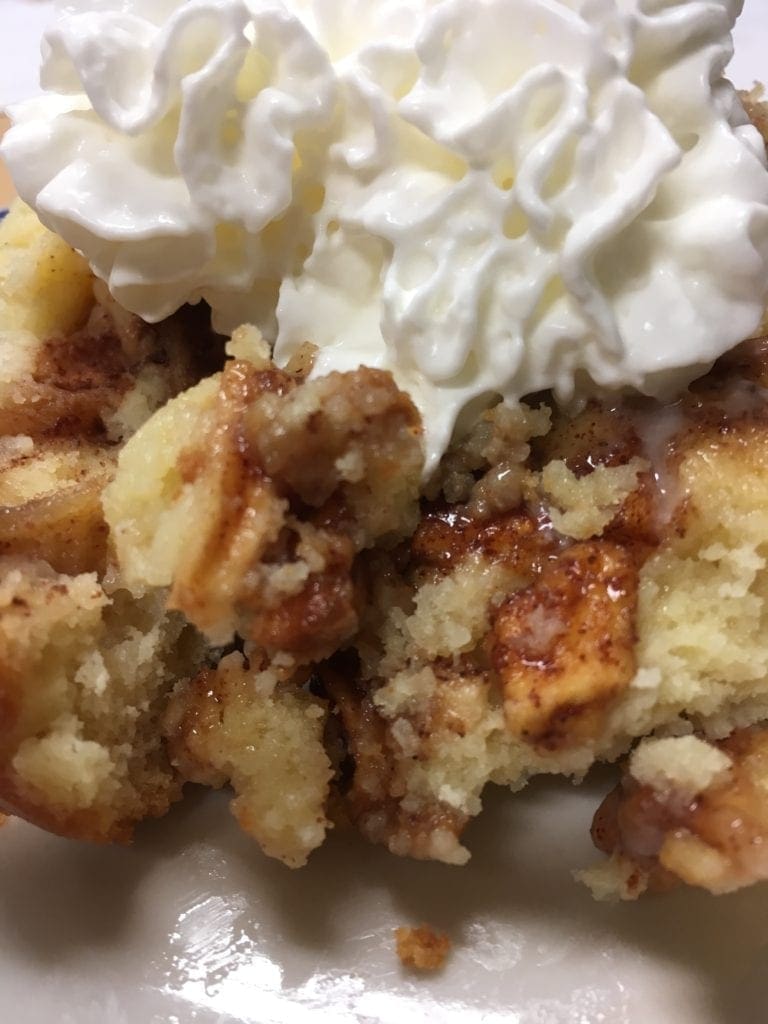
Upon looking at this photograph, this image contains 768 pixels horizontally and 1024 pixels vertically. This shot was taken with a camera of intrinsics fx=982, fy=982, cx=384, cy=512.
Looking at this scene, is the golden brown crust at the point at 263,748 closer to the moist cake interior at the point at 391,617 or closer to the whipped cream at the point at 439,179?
the moist cake interior at the point at 391,617

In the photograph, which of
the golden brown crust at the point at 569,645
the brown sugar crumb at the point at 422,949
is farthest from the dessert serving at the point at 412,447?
the brown sugar crumb at the point at 422,949

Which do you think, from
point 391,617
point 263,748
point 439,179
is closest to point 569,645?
point 391,617

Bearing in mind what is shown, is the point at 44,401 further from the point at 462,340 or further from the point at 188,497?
the point at 462,340

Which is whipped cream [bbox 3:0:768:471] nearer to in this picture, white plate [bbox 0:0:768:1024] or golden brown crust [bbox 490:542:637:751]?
golden brown crust [bbox 490:542:637:751]

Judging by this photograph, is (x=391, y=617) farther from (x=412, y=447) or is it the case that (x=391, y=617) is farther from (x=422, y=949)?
(x=422, y=949)

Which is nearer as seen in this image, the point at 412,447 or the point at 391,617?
the point at 412,447

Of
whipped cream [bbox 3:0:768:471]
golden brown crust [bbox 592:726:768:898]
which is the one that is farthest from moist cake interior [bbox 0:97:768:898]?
whipped cream [bbox 3:0:768:471]

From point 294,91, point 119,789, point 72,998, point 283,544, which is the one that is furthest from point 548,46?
point 72,998
